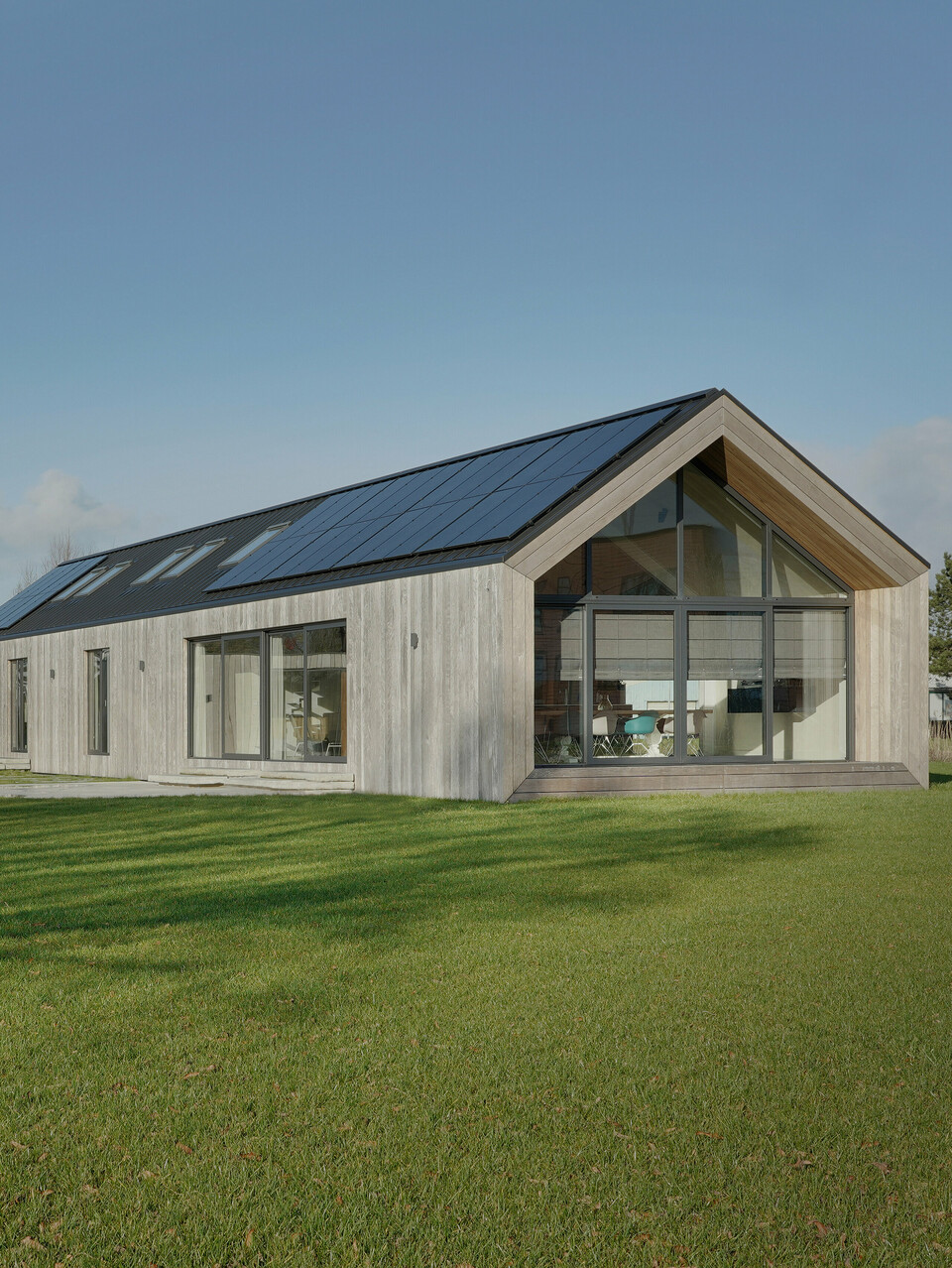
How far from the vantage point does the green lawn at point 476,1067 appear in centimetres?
306

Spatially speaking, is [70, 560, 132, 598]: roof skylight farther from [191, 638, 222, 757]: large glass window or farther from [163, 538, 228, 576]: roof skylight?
[191, 638, 222, 757]: large glass window

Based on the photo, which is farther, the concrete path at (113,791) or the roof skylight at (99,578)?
the roof skylight at (99,578)

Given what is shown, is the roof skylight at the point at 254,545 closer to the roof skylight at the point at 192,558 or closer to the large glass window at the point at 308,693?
the roof skylight at the point at 192,558

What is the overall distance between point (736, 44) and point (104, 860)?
14258 mm

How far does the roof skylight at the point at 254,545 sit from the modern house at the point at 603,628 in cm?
237

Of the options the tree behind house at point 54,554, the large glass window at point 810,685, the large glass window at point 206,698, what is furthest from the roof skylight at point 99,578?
the tree behind house at point 54,554

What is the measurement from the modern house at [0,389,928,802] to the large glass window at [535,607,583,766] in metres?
0.03

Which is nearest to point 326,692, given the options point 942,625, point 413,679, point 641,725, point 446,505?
point 413,679

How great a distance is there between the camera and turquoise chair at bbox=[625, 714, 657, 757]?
50.9 ft

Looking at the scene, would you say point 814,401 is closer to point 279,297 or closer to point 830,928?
point 279,297

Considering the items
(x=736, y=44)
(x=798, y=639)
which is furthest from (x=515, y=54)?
(x=798, y=639)

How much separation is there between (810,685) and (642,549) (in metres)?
3.18

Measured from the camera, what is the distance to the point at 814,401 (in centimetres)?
2486

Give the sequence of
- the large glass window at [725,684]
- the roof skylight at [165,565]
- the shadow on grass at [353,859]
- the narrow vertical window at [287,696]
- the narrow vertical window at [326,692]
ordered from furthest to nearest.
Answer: the roof skylight at [165,565]
the narrow vertical window at [287,696]
the narrow vertical window at [326,692]
the large glass window at [725,684]
the shadow on grass at [353,859]
